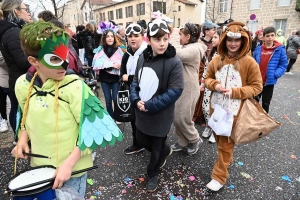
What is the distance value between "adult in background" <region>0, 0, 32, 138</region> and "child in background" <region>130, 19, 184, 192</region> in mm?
1529

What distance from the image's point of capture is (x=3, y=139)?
150 inches

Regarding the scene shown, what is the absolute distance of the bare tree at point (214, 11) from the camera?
969 inches

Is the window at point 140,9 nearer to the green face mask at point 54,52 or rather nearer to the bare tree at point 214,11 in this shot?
the bare tree at point 214,11

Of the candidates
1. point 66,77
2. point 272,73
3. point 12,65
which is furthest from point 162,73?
point 272,73

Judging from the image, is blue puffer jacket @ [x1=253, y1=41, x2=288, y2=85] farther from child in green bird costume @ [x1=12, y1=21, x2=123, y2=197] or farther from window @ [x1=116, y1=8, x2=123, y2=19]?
window @ [x1=116, y1=8, x2=123, y2=19]

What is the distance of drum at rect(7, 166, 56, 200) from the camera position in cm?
114

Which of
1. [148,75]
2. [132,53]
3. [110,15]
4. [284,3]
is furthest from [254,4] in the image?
[110,15]

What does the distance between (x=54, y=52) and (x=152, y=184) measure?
6.45 ft

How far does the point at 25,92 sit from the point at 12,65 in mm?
1834

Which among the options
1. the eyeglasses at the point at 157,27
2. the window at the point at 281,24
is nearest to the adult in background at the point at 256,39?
the eyeglasses at the point at 157,27

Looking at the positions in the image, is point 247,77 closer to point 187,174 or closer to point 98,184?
point 187,174

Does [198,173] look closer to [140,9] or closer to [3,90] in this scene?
[3,90]

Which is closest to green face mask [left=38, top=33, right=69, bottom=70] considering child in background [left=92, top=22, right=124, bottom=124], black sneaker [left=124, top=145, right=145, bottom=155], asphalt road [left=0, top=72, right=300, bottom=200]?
asphalt road [left=0, top=72, right=300, bottom=200]

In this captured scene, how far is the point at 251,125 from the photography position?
2260 millimetres
